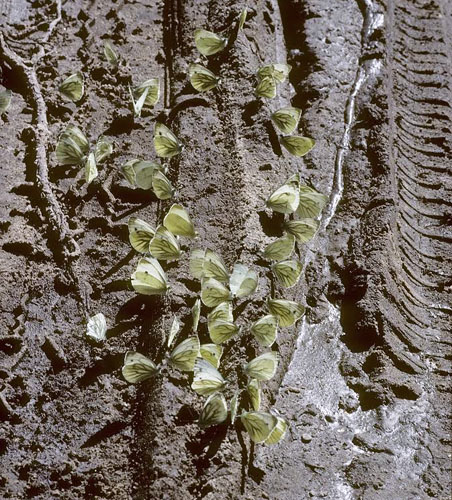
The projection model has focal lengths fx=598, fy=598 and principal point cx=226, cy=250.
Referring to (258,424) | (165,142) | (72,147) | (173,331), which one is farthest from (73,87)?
(258,424)

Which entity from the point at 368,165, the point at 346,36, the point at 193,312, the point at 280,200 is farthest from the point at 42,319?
the point at 346,36

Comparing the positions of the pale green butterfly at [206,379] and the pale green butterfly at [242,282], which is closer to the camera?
the pale green butterfly at [206,379]

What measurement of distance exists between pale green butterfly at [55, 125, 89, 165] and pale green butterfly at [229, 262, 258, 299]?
0.74 metres

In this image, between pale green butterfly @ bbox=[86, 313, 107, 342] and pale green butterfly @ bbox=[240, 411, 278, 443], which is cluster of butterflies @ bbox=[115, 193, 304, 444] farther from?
pale green butterfly @ bbox=[86, 313, 107, 342]

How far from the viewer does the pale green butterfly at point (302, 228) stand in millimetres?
1893

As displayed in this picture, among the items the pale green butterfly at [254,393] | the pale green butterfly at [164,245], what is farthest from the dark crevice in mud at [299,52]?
the pale green butterfly at [254,393]

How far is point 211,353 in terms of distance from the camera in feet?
5.33

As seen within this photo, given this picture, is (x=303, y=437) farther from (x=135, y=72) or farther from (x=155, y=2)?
(x=155, y=2)

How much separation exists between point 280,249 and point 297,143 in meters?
0.47

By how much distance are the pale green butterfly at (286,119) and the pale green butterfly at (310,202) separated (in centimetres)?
26

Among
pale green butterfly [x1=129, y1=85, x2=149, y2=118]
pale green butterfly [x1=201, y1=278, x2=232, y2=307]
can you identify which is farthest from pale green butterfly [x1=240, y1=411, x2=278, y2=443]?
pale green butterfly [x1=129, y1=85, x2=149, y2=118]

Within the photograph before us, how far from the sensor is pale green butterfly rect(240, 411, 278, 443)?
4.94 ft

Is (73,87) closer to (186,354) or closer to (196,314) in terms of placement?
(196,314)

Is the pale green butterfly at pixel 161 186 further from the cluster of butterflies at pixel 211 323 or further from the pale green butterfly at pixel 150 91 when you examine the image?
the pale green butterfly at pixel 150 91
